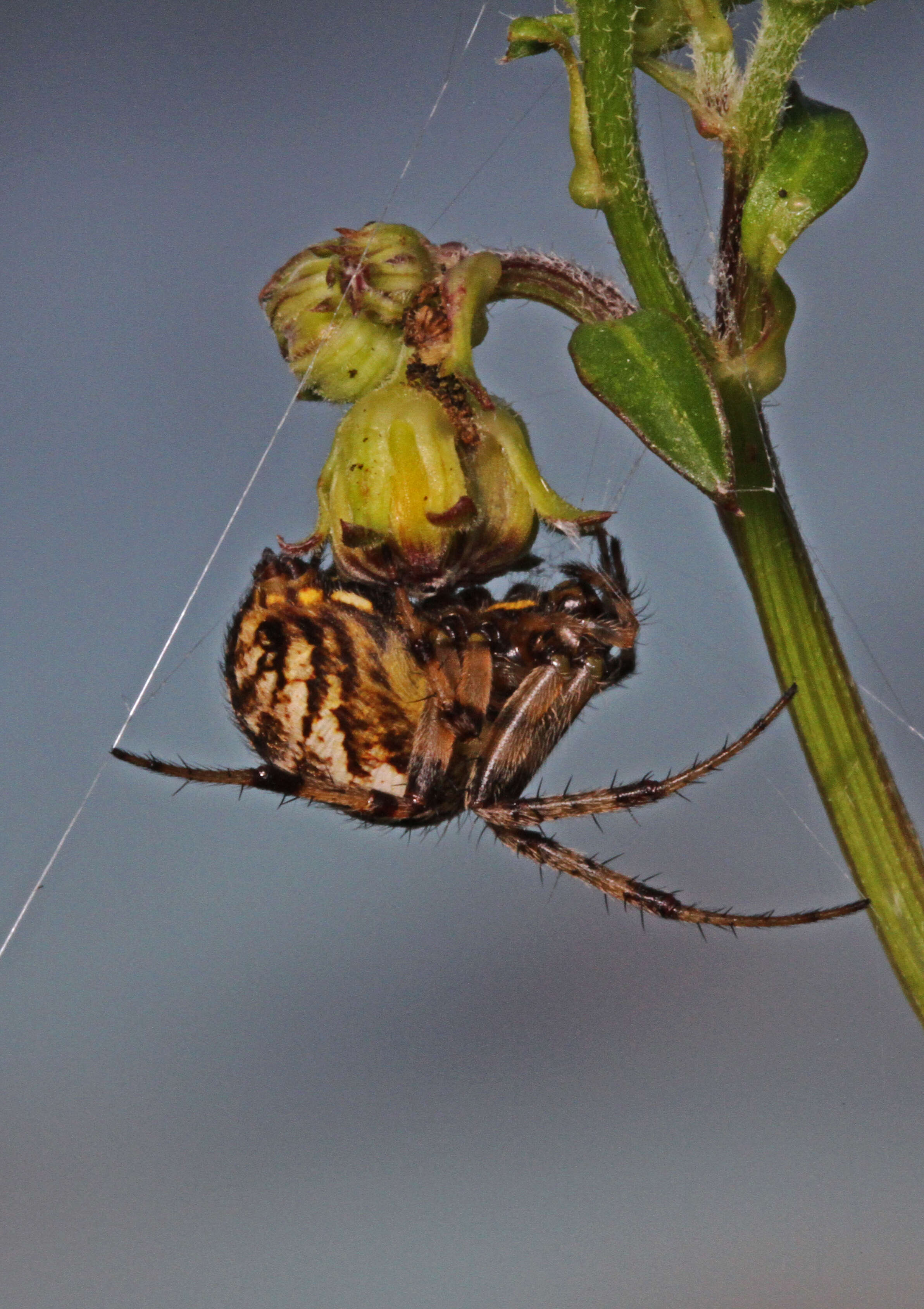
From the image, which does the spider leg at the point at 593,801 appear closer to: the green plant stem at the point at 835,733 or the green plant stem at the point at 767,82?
the green plant stem at the point at 835,733

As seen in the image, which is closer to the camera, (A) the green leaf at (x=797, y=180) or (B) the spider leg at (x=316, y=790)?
(A) the green leaf at (x=797, y=180)

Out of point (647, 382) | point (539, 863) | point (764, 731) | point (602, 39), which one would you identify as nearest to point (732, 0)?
point (602, 39)

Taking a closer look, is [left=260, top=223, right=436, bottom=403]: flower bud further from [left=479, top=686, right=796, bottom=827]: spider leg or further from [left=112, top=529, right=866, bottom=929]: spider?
[left=479, top=686, right=796, bottom=827]: spider leg

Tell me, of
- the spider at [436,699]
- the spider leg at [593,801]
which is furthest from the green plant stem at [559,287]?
the spider leg at [593,801]

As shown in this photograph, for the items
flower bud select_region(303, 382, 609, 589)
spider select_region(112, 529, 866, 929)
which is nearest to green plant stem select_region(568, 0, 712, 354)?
flower bud select_region(303, 382, 609, 589)

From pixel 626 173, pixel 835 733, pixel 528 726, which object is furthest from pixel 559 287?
pixel 528 726

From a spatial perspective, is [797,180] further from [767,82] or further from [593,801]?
[593,801]

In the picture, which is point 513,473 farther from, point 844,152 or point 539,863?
point 539,863
